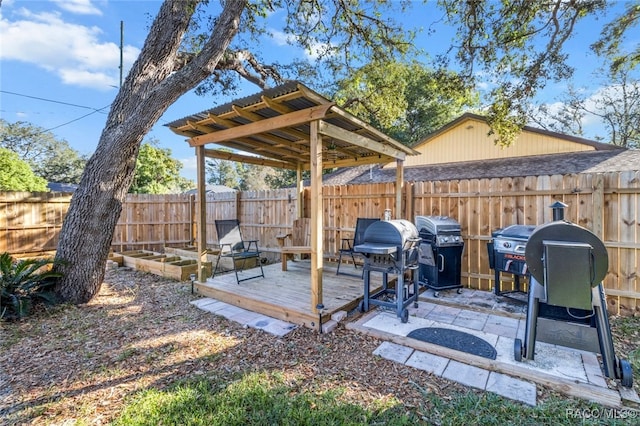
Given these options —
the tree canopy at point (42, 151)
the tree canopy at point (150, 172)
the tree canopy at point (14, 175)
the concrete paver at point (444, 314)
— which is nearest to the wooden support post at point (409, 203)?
the concrete paver at point (444, 314)

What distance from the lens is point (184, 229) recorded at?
899 cm

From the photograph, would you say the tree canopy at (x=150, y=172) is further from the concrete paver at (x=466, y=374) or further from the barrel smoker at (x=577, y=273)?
the barrel smoker at (x=577, y=273)

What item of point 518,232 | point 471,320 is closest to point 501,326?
point 471,320

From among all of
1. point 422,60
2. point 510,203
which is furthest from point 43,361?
point 422,60

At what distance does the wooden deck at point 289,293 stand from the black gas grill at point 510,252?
5.48 feet

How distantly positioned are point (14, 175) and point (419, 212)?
15345mm

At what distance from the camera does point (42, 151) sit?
23969 millimetres

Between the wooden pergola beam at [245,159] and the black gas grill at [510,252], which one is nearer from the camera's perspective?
the black gas grill at [510,252]

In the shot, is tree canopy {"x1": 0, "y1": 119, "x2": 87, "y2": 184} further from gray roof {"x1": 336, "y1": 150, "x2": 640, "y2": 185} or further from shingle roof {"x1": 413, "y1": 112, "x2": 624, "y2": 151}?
shingle roof {"x1": 413, "y1": 112, "x2": 624, "y2": 151}

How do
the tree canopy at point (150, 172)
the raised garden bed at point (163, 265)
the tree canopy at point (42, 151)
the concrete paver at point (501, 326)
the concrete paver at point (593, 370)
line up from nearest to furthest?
the concrete paver at point (593, 370) → the concrete paver at point (501, 326) → the raised garden bed at point (163, 265) → the tree canopy at point (150, 172) → the tree canopy at point (42, 151)

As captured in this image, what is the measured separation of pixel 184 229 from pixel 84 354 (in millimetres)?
6551

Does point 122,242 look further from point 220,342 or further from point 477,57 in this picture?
point 477,57

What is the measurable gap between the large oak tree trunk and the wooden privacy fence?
3394 millimetres

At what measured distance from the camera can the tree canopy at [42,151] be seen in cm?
2152
